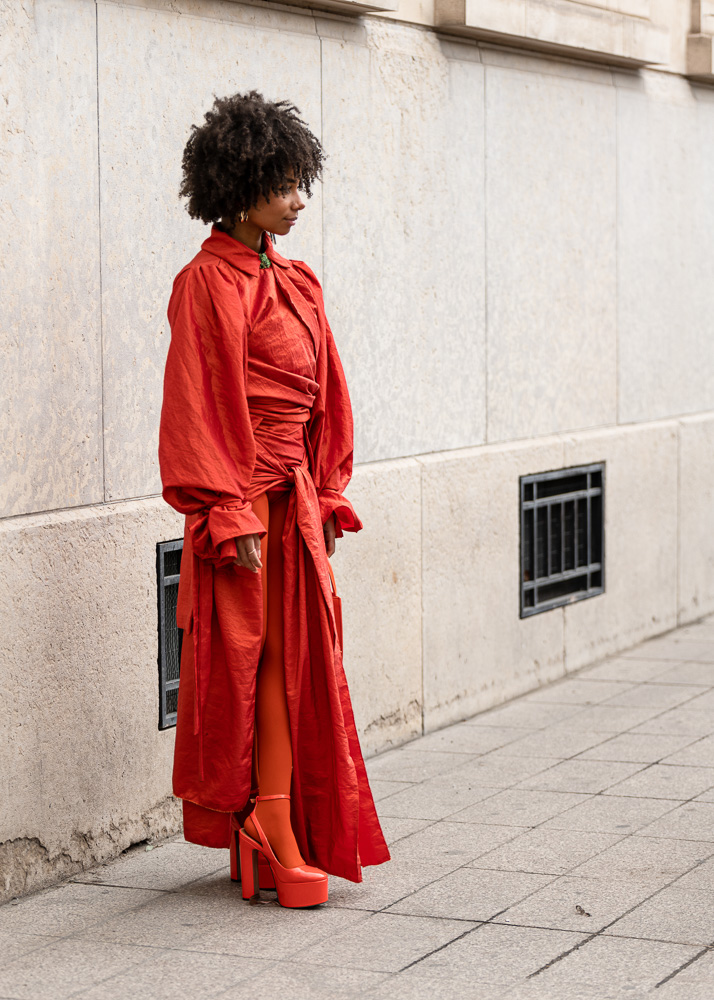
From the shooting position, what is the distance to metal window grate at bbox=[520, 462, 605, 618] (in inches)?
293

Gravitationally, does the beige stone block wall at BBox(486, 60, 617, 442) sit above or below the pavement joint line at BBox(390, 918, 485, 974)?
above

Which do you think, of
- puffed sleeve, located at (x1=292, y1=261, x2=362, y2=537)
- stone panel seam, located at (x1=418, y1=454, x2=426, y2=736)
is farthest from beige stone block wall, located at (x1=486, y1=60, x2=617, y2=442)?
puffed sleeve, located at (x1=292, y1=261, x2=362, y2=537)

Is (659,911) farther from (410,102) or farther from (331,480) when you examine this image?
(410,102)

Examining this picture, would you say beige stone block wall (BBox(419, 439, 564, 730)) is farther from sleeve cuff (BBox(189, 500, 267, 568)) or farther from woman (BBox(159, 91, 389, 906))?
sleeve cuff (BBox(189, 500, 267, 568))

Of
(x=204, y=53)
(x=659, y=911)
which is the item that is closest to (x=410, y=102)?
(x=204, y=53)

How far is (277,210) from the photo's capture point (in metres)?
4.32

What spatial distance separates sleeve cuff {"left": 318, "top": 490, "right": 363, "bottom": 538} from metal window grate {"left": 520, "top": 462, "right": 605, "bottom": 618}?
274 centimetres

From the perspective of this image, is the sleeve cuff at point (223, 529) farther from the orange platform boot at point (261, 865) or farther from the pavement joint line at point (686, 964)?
the pavement joint line at point (686, 964)

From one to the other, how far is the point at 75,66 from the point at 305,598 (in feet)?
5.58

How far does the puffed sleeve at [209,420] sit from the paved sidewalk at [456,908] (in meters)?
1.01

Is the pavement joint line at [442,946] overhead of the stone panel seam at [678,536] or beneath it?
beneath

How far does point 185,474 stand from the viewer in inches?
165

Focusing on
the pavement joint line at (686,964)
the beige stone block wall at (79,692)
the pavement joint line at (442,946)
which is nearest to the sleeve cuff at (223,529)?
the beige stone block wall at (79,692)

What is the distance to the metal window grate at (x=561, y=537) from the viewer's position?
7434 mm
